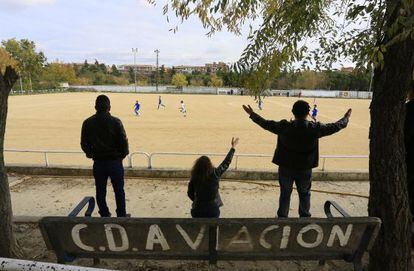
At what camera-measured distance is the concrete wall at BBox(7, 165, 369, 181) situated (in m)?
6.77

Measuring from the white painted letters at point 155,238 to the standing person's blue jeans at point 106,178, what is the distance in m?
1.63

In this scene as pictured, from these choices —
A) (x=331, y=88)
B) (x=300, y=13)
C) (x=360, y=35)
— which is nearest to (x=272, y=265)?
(x=360, y=35)

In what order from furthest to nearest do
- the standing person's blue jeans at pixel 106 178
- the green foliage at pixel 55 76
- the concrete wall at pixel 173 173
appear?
the green foliage at pixel 55 76, the concrete wall at pixel 173 173, the standing person's blue jeans at pixel 106 178

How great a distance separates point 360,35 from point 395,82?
0.50 metres

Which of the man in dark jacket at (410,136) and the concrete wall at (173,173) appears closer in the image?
the man in dark jacket at (410,136)

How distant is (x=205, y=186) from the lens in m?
3.21

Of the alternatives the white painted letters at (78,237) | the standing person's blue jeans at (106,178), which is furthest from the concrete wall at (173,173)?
the white painted letters at (78,237)

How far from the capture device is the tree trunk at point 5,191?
2764 millimetres

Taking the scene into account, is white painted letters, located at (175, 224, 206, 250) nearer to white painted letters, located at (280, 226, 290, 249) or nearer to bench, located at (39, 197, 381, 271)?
bench, located at (39, 197, 381, 271)

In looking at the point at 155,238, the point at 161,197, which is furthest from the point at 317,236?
the point at 161,197

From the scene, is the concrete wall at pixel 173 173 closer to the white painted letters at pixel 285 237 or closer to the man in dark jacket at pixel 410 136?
the man in dark jacket at pixel 410 136

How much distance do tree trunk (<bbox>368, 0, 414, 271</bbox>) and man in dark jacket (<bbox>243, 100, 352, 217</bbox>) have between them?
668 mm

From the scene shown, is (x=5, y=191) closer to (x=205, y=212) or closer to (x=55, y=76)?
(x=205, y=212)

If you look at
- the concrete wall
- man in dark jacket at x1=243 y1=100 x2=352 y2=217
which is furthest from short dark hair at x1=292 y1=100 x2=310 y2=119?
the concrete wall
